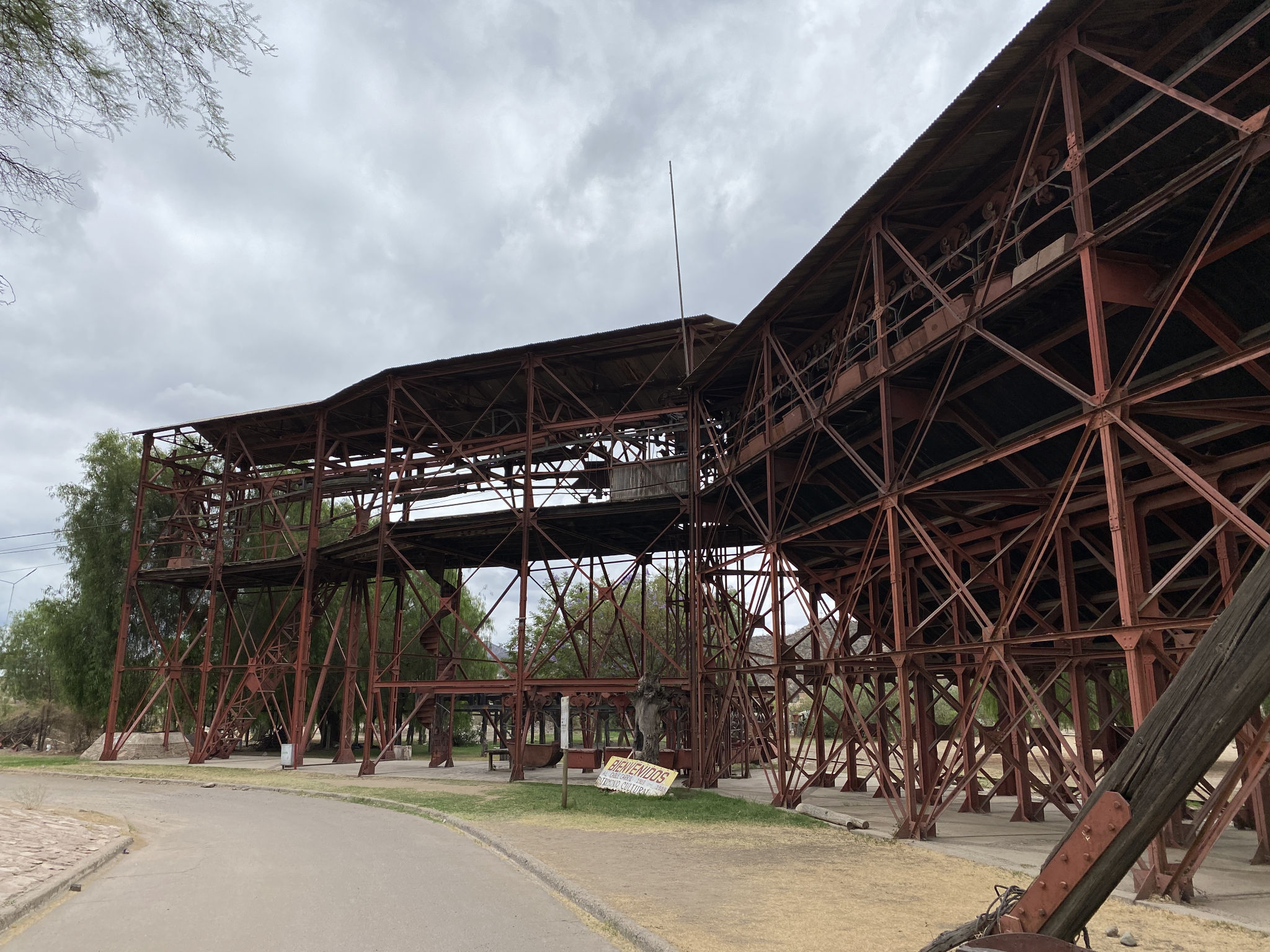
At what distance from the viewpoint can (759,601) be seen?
717 inches

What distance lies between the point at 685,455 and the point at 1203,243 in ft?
49.4

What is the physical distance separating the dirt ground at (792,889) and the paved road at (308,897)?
2.74ft

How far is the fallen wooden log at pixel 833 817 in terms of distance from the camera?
13727mm

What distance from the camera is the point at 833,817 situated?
14.5 metres

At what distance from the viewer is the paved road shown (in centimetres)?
704

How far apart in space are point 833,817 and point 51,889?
10920mm

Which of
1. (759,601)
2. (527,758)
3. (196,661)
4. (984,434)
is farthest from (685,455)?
(196,661)

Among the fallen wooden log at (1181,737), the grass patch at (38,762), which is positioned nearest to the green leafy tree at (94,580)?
the grass patch at (38,762)

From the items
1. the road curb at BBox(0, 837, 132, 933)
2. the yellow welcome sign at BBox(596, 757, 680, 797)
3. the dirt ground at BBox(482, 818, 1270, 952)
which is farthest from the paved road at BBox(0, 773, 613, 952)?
the yellow welcome sign at BBox(596, 757, 680, 797)

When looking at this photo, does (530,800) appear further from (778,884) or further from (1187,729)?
(1187,729)

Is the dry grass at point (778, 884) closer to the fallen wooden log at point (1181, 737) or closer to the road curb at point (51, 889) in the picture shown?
the fallen wooden log at point (1181, 737)

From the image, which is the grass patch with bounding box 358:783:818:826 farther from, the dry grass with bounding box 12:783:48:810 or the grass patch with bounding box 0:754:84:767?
the grass patch with bounding box 0:754:84:767

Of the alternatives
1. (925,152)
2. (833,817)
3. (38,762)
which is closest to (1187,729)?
(925,152)

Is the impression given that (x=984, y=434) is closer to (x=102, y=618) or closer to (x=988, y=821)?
(x=988, y=821)
